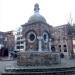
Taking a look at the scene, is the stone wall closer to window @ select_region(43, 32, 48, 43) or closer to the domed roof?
window @ select_region(43, 32, 48, 43)

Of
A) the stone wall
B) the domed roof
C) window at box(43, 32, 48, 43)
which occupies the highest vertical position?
the domed roof

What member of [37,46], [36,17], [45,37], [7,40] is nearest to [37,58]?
[37,46]

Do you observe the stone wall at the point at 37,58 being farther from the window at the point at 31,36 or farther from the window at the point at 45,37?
the window at the point at 45,37

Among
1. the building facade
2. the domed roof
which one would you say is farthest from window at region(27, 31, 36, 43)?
the building facade

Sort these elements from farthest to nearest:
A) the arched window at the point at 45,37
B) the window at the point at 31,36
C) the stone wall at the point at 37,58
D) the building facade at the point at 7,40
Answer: the building facade at the point at 7,40
the arched window at the point at 45,37
the window at the point at 31,36
the stone wall at the point at 37,58

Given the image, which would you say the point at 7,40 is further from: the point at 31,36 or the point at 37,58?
the point at 37,58

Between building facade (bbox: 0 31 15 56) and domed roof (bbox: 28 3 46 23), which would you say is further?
building facade (bbox: 0 31 15 56)

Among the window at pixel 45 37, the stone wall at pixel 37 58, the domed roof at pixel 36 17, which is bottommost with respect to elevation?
the stone wall at pixel 37 58

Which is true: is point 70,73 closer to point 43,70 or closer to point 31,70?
point 43,70

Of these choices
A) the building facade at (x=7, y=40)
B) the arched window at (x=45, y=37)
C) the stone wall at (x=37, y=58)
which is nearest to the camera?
the stone wall at (x=37, y=58)

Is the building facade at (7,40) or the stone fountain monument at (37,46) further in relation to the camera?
the building facade at (7,40)

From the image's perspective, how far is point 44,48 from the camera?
17312 millimetres

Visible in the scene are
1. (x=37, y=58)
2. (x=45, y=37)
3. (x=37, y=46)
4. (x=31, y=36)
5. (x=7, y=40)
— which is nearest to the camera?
(x=37, y=58)

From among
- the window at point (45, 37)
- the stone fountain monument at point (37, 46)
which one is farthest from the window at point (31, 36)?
the window at point (45, 37)
